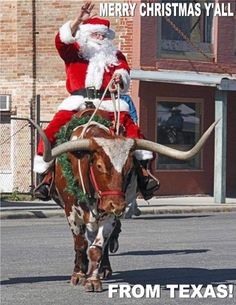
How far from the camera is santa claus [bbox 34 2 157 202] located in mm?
10133

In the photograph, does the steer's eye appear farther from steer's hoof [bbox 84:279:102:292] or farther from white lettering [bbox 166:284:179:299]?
white lettering [bbox 166:284:179:299]

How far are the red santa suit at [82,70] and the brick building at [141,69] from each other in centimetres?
1472

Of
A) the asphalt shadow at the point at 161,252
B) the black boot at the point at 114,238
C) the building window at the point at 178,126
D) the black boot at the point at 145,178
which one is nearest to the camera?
the black boot at the point at 145,178

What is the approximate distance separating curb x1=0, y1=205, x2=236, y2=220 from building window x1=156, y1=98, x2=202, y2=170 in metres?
3.18

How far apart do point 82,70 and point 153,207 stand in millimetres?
12459

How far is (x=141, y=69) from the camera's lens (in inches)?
1001

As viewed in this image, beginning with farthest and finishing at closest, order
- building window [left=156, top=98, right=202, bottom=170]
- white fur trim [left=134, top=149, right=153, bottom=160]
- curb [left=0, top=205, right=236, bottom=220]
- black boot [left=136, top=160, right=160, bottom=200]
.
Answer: building window [left=156, top=98, right=202, bottom=170]
curb [left=0, top=205, right=236, bottom=220]
black boot [left=136, top=160, right=160, bottom=200]
white fur trim [left=134, top=149, right=153, bottom=160]

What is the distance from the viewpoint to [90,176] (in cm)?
916

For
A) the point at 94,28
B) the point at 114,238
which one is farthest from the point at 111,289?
the point at 94,28

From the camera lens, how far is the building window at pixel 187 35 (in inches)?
1029

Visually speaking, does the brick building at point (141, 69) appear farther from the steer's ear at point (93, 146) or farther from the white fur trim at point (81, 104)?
the steer's ear at point (93, 146)

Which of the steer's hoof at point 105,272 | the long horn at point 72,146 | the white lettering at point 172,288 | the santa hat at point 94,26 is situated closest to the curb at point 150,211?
the santa hat at point 94,26

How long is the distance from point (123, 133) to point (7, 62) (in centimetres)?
1768

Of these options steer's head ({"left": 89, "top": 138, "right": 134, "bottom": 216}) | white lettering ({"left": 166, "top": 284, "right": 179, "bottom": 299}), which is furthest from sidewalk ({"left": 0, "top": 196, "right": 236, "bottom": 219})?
steer's head ({"left": 89, "top": 138, "right": 134, "bottom": 216})
